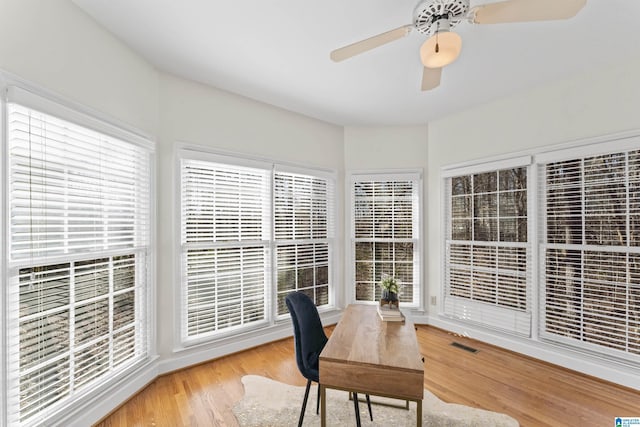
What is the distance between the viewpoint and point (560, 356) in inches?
112

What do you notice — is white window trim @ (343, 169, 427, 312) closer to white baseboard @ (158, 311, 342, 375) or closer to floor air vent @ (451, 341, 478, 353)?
floor air vent @ (451, 341, 478, 353)

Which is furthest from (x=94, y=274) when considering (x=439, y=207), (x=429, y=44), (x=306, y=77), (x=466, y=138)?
(x=466, y=138)

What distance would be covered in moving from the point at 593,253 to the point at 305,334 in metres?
2.79

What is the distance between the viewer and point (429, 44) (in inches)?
62.7

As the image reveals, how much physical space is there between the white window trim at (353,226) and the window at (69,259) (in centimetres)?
251

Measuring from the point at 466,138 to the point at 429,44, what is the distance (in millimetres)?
2378

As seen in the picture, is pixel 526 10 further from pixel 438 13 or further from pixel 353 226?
pixel 353 226

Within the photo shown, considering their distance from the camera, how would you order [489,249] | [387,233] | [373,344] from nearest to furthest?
1. [373,344]
2. [489,249]
3. [387,233]

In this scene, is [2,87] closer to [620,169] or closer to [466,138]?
[466,138]

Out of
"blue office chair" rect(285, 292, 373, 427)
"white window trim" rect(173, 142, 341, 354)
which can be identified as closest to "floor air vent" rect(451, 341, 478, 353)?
"white window trim" rect(173, 142, 341, 354)

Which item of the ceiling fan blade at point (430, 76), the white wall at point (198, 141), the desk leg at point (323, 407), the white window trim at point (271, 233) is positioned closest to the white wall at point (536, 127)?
the white window trim at point (271, 233)

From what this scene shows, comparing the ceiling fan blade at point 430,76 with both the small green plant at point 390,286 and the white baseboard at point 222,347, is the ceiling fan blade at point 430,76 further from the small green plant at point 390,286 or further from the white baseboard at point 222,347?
the white baseboard at point 222,347

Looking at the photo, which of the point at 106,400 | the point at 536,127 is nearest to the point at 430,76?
the point at 536,127

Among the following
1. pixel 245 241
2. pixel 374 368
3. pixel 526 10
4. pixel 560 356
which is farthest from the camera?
pixel 245 241
